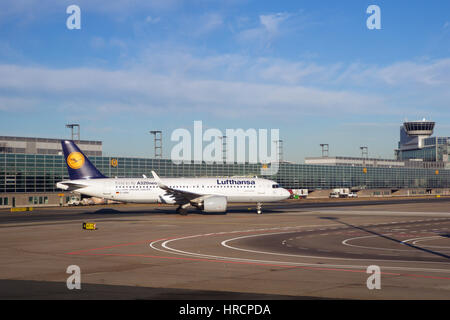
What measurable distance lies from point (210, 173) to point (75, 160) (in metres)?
61.2

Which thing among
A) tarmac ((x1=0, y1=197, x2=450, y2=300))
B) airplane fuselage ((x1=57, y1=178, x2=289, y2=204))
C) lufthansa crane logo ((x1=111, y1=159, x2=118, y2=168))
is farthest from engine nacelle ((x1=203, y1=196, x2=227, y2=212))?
lufthansa crane logo ((x1=111, y1=159, x2=118, y2=168))

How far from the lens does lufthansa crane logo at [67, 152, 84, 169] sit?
216 feet

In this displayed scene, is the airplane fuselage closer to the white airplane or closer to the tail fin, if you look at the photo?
the white airplane

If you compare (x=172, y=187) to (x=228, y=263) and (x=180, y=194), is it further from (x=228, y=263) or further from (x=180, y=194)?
(x=228, y=263)

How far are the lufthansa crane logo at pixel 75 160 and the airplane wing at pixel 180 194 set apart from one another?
11981 millimetres

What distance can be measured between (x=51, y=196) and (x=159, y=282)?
293ft

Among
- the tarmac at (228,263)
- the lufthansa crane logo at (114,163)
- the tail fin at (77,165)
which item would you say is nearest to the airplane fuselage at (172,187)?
the tail fin at (77,165)

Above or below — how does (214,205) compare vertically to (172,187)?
below

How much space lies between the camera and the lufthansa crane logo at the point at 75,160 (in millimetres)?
65688

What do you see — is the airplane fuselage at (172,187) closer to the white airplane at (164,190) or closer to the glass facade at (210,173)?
the white airplane at (164,190)

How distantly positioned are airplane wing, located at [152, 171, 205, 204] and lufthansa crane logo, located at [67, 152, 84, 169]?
1198cm

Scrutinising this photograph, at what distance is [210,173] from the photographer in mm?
124562

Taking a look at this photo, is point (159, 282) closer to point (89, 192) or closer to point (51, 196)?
point (89, 192)

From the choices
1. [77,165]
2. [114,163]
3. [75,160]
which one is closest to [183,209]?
[77,165]
